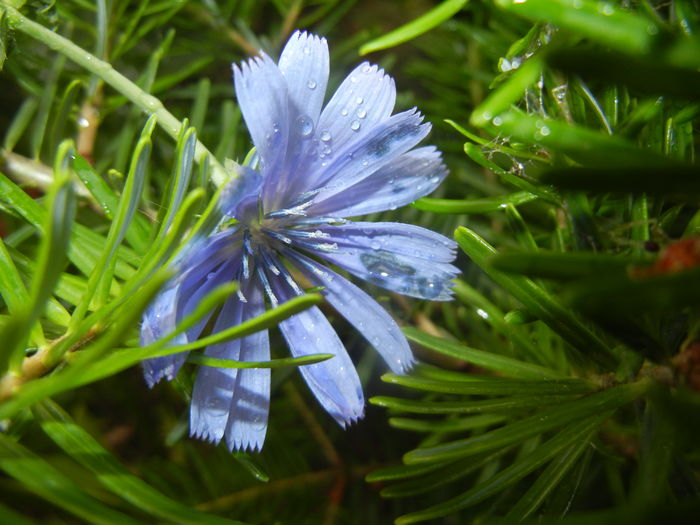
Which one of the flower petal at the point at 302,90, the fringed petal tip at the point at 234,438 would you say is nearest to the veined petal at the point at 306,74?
the flower petal at the point at 302,90

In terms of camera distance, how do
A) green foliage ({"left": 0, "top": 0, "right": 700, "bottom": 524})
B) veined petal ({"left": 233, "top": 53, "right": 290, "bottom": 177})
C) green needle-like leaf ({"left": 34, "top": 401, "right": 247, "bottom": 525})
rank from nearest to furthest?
green foliage ({"left": 0, "top": 0, "right": 700, "bottom": 524})
green needle-like leaf ({"left": 34, "top": 401, "right": 247, "bottom": 525})
veined petal ({"left": 233, "top": 53, "right": 290, "bottom": 177})

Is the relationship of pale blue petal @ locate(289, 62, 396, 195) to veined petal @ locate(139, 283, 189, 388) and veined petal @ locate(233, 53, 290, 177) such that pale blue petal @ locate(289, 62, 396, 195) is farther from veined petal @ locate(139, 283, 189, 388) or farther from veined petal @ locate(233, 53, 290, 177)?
veined petal @ locate(139, 283, 189, 388)

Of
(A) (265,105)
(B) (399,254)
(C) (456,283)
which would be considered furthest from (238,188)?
(C) (456,283)

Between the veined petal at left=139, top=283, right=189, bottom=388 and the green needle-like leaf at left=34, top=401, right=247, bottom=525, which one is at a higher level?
the veined petal at left=139, top=283, right=189, bottom=388

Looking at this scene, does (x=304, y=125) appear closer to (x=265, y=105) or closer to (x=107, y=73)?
(x=265, y=105)

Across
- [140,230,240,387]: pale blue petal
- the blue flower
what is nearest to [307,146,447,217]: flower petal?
the blue flower

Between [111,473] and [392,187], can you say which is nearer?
[111,473]

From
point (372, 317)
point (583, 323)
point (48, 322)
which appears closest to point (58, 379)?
point (48, 322)

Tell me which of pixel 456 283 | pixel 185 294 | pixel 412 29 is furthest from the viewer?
pixel 456 283

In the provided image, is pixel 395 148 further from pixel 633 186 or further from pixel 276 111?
pixel 633 186
